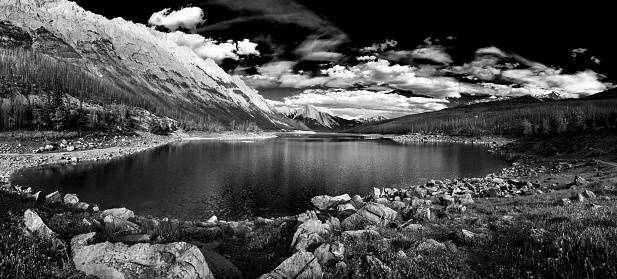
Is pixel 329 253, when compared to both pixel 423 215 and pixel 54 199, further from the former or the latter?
pixel 54 199

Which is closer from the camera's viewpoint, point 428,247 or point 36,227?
Answer: point 36,227

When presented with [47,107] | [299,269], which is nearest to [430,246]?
[299,269]

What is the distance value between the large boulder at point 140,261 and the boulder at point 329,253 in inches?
152

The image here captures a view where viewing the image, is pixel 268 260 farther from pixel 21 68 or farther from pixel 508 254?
pixel 21 68

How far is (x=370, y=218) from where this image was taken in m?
17.8

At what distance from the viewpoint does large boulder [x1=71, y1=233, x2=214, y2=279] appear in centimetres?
920

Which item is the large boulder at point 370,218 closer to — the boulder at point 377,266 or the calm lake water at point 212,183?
the boulder at point 377,266

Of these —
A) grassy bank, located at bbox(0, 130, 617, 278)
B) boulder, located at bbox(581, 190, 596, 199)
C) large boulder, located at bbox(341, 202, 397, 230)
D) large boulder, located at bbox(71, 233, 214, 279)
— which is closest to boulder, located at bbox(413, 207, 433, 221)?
grassy bank, located at bbox(0, 130, 617, 278)

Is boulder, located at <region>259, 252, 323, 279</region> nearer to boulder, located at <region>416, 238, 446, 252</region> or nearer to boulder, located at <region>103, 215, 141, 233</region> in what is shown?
boulder, located at <region>416, 238, 446, 252</region>

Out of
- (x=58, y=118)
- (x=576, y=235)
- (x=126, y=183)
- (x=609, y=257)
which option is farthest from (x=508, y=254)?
(x=58, y=118)

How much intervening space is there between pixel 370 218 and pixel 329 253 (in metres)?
7.18

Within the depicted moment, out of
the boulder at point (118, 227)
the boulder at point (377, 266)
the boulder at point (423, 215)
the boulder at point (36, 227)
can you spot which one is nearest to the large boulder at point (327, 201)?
the boulder at point (423, 215)

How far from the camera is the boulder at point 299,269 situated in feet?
31.8

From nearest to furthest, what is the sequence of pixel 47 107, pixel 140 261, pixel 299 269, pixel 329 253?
pixel 140 261 < pixel 299 269 < pixel 329 253 < pixel 47 107
